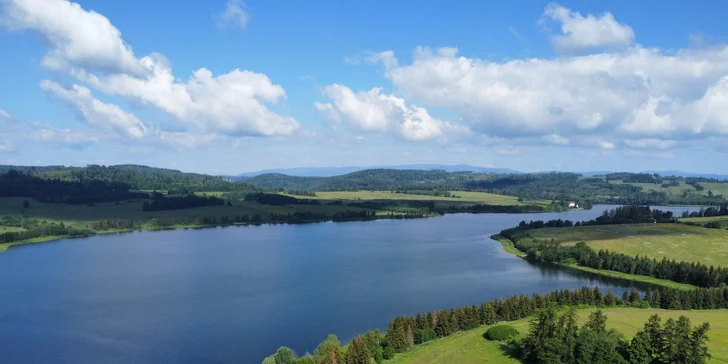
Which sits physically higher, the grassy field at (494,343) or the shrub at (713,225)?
the shrub at (713,225)

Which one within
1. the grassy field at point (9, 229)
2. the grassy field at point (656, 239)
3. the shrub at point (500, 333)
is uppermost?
the grassy field at point (656, 239)

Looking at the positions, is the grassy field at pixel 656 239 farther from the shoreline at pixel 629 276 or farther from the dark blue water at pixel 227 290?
the dark blue water at pixel 227 290

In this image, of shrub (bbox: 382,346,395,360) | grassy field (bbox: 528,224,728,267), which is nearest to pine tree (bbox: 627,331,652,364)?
shrub (bbox: 382,346,395,360)

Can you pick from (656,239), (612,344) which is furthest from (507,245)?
(612,344)

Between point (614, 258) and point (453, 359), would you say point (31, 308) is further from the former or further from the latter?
point (614, 258)

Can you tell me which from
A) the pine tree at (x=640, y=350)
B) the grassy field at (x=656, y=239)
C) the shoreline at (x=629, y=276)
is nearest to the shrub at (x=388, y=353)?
the pine tree at (x=640, y=350)

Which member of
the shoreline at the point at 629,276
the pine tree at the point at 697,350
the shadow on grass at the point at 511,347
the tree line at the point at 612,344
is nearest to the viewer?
the pine tree at the point at 697,350

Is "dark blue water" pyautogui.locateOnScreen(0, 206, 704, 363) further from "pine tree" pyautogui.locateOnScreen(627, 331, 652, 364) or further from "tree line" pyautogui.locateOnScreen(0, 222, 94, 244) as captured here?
"pine tree" pyautogui.locateOnScreen(627, 331, 652, 364)

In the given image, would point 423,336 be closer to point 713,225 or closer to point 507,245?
point 507,245
